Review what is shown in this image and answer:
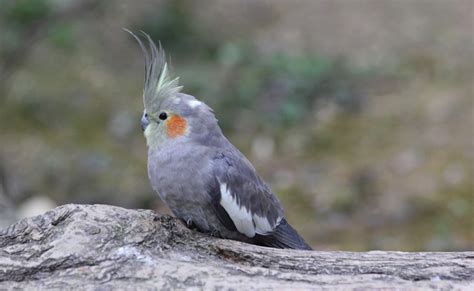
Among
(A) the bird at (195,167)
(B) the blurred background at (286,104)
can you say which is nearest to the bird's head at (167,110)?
(A) the bird at (195,167)

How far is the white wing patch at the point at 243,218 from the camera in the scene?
421 centimetres

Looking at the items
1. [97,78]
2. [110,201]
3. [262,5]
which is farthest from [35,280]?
[262,5]

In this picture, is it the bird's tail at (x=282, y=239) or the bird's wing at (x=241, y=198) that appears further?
the bird's tail at (x=282, y=239)

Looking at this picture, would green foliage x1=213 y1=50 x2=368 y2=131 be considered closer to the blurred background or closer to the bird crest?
the blurred background

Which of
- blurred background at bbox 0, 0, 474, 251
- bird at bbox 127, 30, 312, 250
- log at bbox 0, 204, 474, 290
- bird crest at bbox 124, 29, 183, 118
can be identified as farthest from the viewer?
blurred background at bbox 0, 0, 474, 251

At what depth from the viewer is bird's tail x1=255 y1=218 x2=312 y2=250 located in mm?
4484

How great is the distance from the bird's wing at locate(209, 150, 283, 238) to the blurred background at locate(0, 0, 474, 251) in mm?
2197

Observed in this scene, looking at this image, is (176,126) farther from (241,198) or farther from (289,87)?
(289,87)

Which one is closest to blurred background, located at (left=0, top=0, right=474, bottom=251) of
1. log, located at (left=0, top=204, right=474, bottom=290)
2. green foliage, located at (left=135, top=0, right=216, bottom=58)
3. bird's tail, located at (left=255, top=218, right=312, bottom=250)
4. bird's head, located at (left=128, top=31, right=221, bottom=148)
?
green foliage, located at (left=135, top=0, right=216, bottom=58)

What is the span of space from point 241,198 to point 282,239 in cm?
39

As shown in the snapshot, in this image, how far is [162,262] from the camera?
3.48 meters

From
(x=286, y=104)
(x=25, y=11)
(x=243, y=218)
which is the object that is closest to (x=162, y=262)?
(x=243, y=218)

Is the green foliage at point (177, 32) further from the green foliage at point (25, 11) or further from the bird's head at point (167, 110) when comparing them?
the bird's head at point (167, 110)

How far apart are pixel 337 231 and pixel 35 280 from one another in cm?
392
